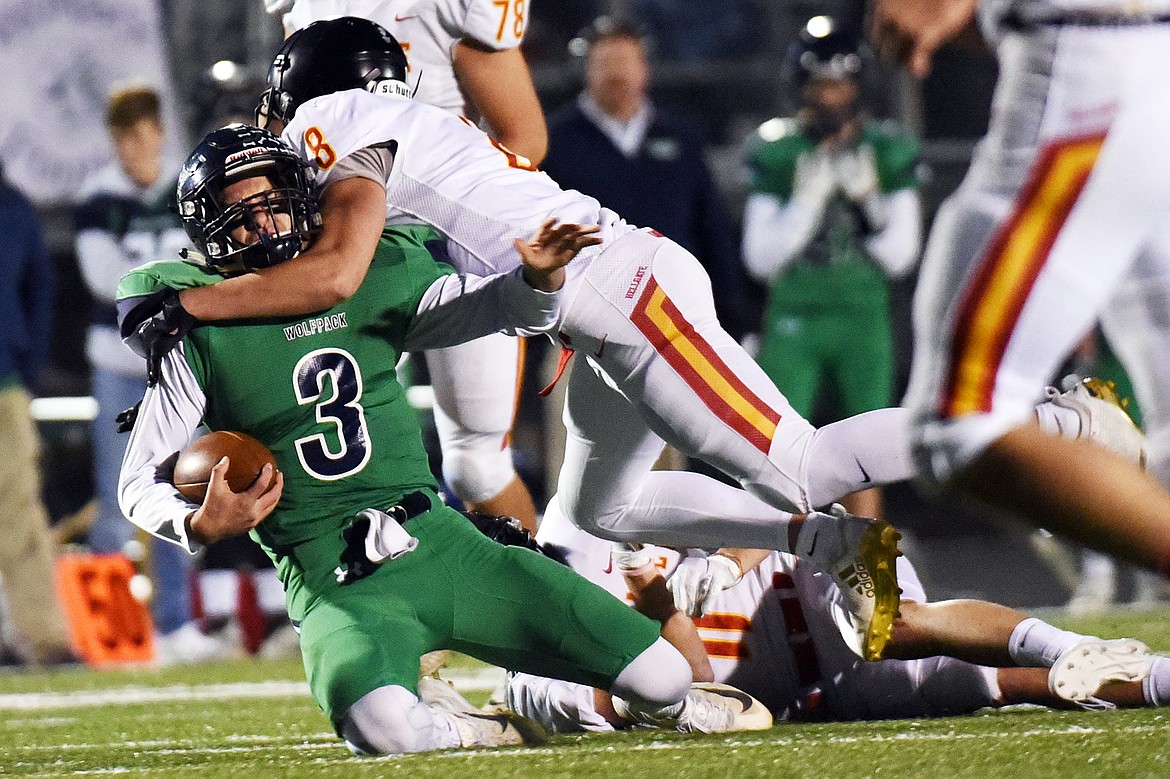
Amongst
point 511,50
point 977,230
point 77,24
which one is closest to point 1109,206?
point 977,230

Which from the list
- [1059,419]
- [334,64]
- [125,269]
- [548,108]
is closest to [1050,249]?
[1059,419]

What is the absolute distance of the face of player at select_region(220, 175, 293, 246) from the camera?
11.1ft

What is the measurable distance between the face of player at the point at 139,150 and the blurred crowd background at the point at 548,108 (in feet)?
0.73

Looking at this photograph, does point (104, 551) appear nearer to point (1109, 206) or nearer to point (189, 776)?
point (189, 776)

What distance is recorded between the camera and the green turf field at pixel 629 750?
2752mm

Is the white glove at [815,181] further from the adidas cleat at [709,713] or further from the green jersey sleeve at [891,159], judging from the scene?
the adidas cleat at [709,713]

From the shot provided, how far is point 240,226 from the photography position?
3410mm

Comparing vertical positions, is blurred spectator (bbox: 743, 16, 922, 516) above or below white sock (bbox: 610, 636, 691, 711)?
above

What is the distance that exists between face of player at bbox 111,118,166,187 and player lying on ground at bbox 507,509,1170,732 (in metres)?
3.52

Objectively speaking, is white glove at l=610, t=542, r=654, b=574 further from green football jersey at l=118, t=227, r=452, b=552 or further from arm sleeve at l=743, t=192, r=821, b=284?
arm sleeve at l=743, t=192, r=821, b=284

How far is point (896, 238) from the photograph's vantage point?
6.38 meters

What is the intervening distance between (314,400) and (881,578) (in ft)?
3.44

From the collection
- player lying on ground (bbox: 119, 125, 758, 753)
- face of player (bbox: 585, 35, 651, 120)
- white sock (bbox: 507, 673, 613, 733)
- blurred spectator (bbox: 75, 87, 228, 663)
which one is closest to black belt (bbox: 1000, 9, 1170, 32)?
player lying on ground (bbox: 119, 125, 758, 753)

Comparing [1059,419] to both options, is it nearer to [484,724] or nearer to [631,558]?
[631,558]
